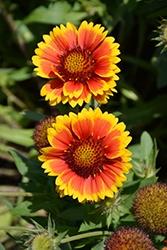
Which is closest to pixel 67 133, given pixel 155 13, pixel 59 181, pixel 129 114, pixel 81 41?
pixel 59 181

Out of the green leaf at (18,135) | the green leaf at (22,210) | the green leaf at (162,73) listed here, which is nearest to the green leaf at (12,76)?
the green leaf at (18,135)

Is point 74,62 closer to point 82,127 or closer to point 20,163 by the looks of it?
point 82,127

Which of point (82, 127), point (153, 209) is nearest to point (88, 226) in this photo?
point (153, 209)

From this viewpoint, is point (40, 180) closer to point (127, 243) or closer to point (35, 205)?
point (35, 205)

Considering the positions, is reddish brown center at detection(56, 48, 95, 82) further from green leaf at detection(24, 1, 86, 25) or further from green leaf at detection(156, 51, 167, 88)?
green leaf at detection(24, 1, 86, 25)

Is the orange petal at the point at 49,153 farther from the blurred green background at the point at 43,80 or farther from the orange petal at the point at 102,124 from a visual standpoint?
the blurred green background at the point at 43,80
